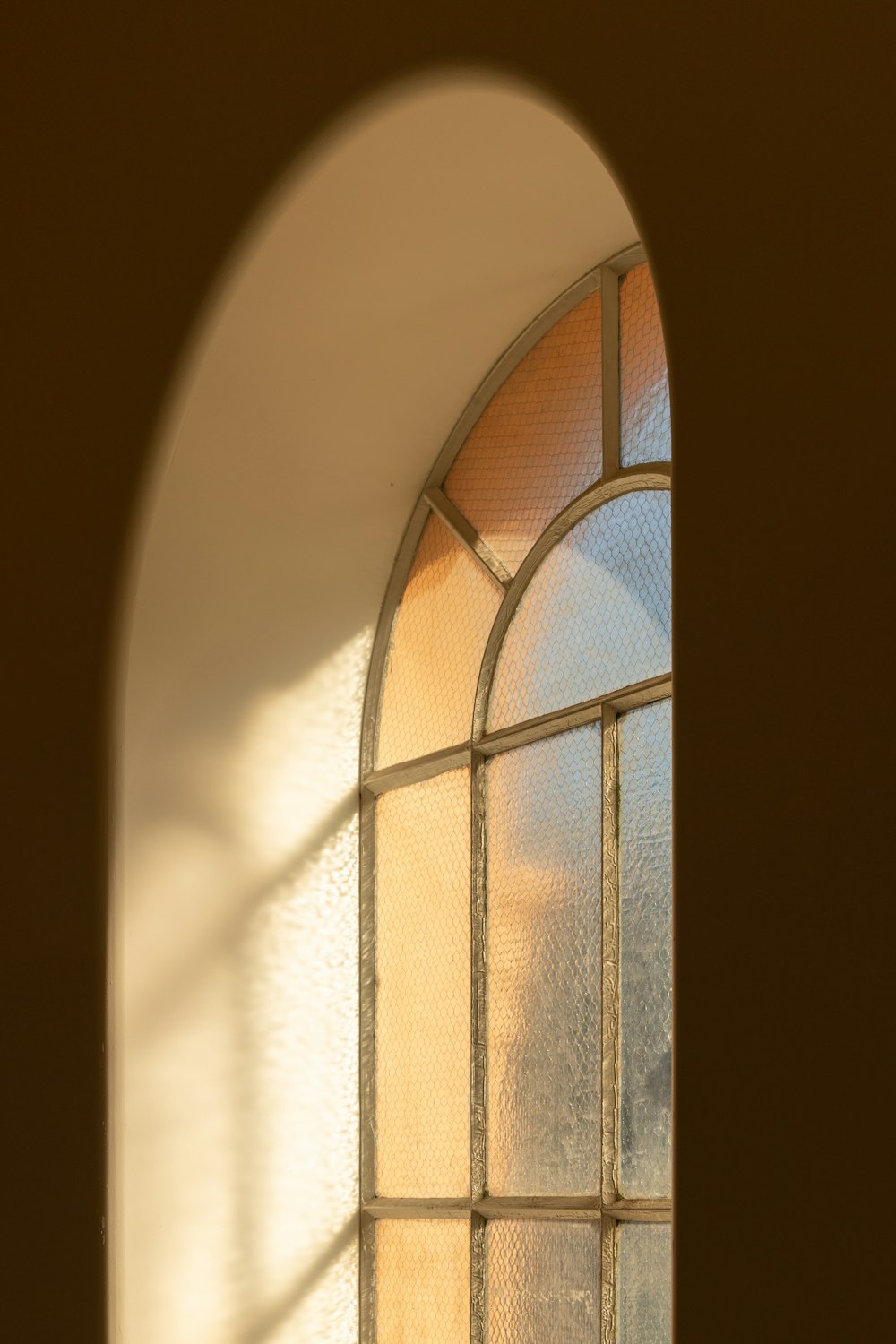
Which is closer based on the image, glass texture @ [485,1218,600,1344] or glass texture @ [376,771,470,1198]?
glass texture @ [485,1218,600,1344]

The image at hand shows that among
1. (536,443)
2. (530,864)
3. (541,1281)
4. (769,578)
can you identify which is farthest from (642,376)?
(541,1281)

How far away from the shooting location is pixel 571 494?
2328 millimetres

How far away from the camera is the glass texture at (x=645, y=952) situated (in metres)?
2.02

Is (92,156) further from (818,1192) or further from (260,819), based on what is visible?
(818,1192)

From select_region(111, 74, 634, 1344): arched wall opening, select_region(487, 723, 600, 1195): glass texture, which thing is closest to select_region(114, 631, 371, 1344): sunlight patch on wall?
select_region(111, 74, 634, 1344): arched wall opening

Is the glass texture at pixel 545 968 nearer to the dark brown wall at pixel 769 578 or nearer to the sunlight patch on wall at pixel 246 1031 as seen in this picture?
the sunlight patch on wall at pixel 246 1031

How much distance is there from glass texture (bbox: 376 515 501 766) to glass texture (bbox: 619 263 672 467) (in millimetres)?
356

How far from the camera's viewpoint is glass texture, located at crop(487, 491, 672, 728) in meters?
2.13

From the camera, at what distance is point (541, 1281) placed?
7.09ft

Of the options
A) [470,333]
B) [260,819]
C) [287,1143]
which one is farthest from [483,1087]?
[470,333]

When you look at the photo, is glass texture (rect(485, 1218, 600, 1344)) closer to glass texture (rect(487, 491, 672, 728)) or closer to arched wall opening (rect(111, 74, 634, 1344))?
arched wall opening (rect(111, 74, 634, 1344))

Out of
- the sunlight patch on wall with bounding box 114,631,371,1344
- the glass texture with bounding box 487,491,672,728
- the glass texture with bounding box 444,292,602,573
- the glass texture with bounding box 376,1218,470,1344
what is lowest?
the glass texture with bounding box 376,1218,470,1344

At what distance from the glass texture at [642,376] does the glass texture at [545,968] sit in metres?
0.38

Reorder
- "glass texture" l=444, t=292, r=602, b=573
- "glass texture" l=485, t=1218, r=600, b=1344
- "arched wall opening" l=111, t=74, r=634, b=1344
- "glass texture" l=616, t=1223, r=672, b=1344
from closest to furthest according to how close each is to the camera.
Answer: "glass texture" l=616, t=1223, r=672, b=1344
"glass texture" l=485, t=1218, r=600, b=1344
"arched wall opening" l=111, t=74, r=634, b=1344
"glass texture" l=444, t=292, r=602, b=573
